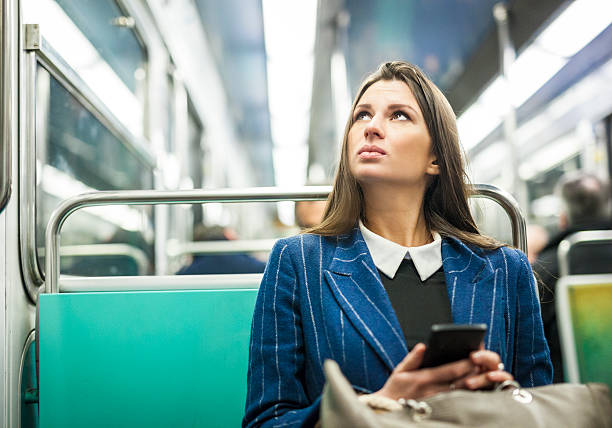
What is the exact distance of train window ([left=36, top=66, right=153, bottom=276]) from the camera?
227 centimetres

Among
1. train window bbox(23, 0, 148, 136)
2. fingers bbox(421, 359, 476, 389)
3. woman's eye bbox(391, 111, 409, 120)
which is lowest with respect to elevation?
A: fingers bbox(421, 359, 476, 389)

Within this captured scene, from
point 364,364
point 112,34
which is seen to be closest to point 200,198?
point 364,364

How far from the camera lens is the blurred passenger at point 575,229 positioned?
9.32ft

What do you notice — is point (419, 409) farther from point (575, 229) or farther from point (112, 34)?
point (112, 34)

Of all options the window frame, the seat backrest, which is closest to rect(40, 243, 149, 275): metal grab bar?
the window frame

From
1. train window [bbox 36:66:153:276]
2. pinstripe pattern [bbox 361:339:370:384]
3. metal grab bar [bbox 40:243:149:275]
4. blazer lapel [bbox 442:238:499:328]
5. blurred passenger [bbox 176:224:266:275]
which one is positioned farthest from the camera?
blurred passenger [bbox 176:224:266:275]

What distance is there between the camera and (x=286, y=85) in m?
8.88

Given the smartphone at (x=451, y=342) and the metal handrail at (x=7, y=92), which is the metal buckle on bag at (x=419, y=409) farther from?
the metal handrail at (x=7, y=92)

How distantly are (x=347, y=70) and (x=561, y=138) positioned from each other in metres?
3.53

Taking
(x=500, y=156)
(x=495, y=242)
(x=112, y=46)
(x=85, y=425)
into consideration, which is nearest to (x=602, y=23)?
(x=500, y=156)

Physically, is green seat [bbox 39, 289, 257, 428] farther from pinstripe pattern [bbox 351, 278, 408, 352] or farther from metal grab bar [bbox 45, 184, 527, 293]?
pinstripe pattern [bbox 351, 278, 408, 352]

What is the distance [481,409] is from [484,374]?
4.0 inches

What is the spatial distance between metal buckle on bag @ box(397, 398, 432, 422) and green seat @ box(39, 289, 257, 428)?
85cm

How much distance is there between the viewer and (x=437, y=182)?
1.86 metres
